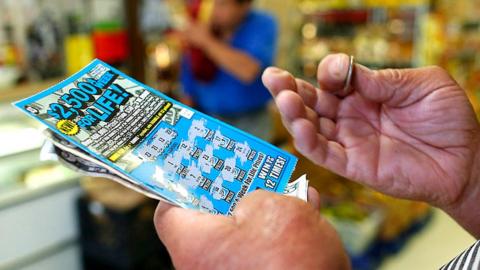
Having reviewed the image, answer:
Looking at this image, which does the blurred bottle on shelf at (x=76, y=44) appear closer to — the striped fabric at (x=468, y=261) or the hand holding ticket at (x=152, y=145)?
the hand holding ticket at (x=152, y=145)

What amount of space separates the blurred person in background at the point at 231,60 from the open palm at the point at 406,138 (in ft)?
3.92

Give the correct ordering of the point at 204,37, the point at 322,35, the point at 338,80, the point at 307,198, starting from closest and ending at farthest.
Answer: the point at 307,198, the point at 338,80, the point at 204,37, the point at 322,35

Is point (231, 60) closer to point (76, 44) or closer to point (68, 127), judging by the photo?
point (76, 44)

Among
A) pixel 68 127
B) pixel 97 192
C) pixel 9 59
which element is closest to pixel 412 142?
pixel 68 127

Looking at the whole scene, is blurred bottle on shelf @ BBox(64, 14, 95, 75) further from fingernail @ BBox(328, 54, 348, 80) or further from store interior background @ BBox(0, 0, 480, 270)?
fingernail @ BBox(328, 54, 348, 80)

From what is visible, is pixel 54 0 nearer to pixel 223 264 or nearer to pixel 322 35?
pixel 223 264

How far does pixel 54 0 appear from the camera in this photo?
216cm

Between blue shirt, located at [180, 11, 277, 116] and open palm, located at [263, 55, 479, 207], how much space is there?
4.12ft

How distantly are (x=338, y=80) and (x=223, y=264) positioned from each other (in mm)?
461

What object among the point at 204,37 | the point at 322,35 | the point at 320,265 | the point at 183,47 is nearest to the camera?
the point at 320,265

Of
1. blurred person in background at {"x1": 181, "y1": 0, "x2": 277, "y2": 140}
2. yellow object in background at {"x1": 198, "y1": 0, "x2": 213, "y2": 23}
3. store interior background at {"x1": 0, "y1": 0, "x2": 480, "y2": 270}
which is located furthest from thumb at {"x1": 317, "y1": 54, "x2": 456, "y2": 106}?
yellow object in background at {"x1": 198, "y1": 0, "x2": 213, "y2": 23}

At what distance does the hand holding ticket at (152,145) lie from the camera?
0.56 m

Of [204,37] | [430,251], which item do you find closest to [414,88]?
[204,37]

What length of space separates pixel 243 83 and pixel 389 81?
132 centimetres
